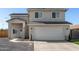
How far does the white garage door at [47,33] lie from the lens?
29.5 meters

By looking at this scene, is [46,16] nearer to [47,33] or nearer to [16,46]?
[47,33]

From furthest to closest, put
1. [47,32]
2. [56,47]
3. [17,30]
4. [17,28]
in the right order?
[17,28] < [17,30] < [47,32] < [56,47]

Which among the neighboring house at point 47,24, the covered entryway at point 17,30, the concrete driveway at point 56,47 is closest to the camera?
the concrete driveway at point 56,47

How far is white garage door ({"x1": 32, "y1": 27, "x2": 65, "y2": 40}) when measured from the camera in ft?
96.8

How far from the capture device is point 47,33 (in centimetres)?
2966

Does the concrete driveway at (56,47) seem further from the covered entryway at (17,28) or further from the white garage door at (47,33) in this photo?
the covered entryway at (17,28)

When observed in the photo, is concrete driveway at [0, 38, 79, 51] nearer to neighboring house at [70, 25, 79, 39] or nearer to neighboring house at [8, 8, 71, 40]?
neighboring house at [8, 8, 71, 40]

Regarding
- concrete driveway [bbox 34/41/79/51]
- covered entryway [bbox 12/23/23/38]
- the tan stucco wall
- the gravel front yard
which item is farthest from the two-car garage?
concrete driveway [bbox 34/41/79/51]

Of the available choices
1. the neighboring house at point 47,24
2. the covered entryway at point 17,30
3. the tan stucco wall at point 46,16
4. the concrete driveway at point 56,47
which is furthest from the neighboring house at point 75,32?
the concrete driveway at point 56,47

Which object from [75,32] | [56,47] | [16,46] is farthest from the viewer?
[75,32]

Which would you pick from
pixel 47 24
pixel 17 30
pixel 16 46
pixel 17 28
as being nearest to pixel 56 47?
pixel 16 46
